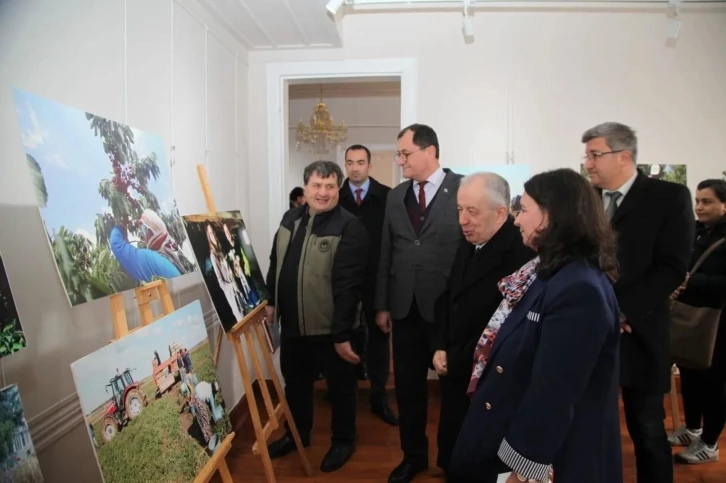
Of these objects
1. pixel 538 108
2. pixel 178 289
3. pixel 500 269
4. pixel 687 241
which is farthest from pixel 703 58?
pixel 178 289

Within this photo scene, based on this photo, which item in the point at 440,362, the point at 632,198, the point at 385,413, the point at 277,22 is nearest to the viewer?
the point at 632,198

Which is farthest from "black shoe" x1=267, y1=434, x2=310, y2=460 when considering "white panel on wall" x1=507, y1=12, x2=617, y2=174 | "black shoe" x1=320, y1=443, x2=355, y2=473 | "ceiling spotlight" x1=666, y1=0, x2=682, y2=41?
"ceiling spotlight" x1=666, y1=0, x2=682, y2=41

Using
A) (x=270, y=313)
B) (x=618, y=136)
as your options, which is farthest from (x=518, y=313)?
(x=270, y=313)

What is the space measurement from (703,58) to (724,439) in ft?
8.60

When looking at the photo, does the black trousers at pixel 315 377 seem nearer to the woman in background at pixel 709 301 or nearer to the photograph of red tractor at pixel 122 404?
the photograph of red tractor at pixel 122 404

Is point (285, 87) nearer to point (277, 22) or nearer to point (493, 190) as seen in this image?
point (277, 22)

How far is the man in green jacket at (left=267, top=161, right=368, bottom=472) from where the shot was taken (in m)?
2.23

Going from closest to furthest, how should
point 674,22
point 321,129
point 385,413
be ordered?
point 385,413
point 674,22
point 321,129

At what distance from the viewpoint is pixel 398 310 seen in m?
2.18

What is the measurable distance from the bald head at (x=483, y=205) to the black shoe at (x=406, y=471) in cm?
129

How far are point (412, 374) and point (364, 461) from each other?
69 cm

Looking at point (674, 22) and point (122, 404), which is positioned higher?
point (674, 22)

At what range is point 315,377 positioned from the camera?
258 cm

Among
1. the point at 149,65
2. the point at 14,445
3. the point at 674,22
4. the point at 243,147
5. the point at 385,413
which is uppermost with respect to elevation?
the point at 674,22
